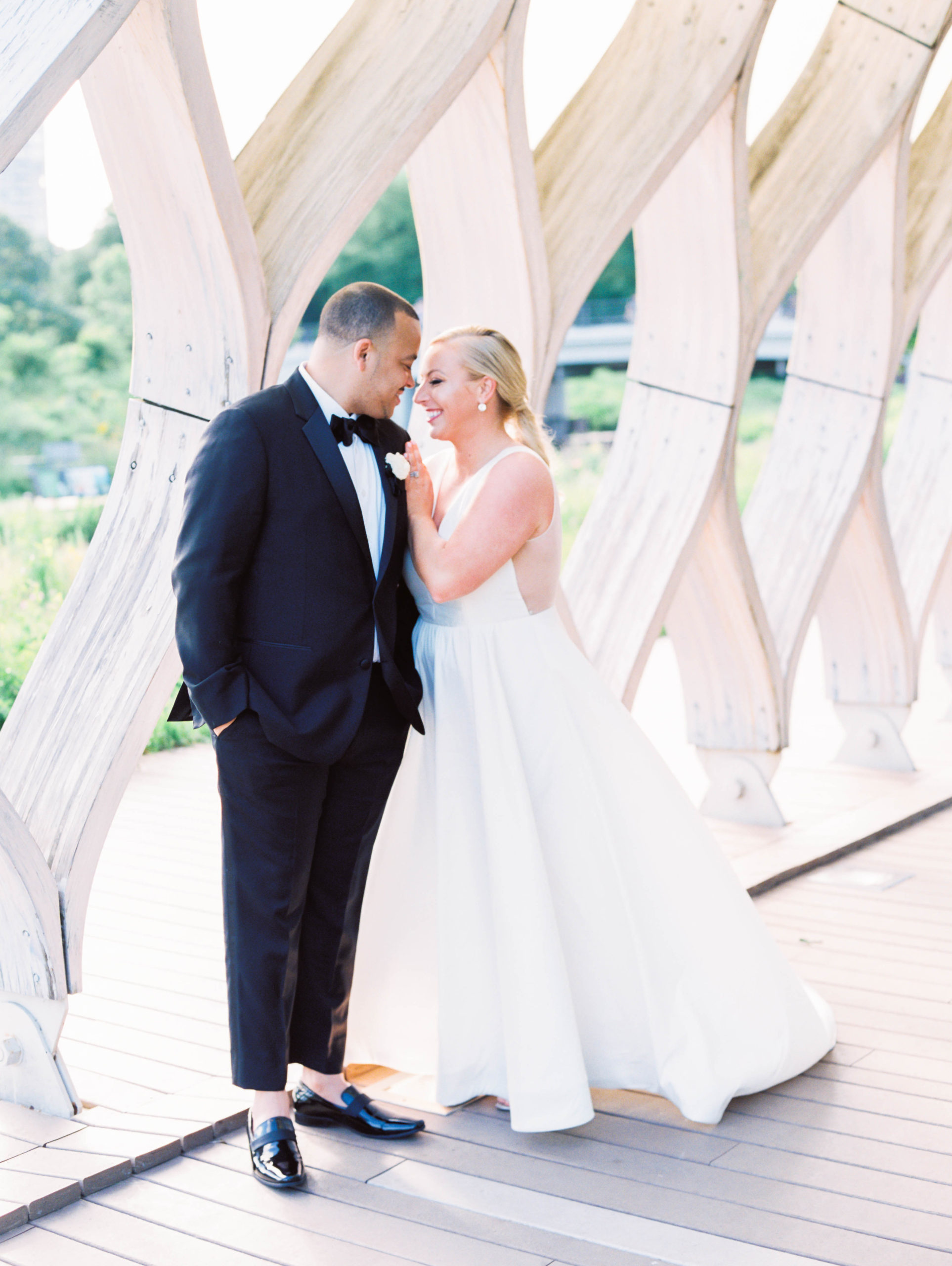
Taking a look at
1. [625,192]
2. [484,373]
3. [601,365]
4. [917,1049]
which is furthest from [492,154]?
[601,365]

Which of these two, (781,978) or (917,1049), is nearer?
(781,978)

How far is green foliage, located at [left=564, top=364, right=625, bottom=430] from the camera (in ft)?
84.8

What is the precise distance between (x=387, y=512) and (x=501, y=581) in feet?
0.97

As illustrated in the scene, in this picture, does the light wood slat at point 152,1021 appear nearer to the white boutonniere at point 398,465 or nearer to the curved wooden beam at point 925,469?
the white boutonniere at point 398,465

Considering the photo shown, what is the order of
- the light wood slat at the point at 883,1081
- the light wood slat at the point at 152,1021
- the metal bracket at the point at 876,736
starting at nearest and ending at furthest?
the light wood slat at the point at 883,1081
the light wood slat at the point at 152,1021
the metal bracket at the point at 876,736

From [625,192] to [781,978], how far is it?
209 centimetres

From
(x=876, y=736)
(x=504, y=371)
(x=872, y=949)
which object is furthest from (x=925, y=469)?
(x=504, y=371)

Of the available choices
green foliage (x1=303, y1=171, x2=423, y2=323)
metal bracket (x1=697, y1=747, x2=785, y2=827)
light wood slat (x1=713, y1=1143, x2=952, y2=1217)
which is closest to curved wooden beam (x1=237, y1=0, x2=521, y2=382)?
light wood slat (x1=713, y1=1143, x2=952, y2=1217)

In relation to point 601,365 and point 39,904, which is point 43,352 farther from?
point 39,904

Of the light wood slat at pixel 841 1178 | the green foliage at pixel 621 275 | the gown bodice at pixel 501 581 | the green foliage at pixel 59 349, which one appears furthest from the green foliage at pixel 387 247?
the light wood slat at pixel 841 1178

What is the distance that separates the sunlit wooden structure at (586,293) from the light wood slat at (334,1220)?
398mm

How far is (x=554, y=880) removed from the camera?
2736 millimetres

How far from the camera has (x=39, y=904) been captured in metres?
2.61

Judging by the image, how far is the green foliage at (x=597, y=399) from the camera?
84.8 ft
